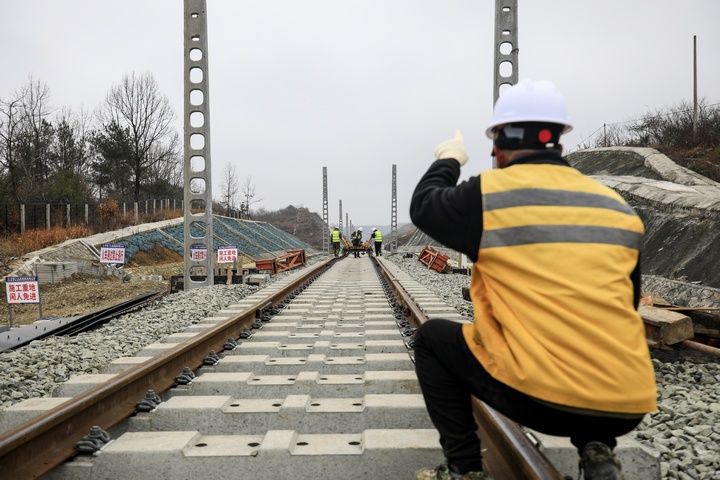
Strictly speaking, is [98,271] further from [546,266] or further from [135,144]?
[135,144]

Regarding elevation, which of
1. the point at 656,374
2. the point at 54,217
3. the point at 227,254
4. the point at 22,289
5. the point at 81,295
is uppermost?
the point at 54,217

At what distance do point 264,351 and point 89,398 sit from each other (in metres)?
2.34

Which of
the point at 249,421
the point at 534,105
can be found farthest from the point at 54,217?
the point at 534,105

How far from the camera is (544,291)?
1848 millimetres

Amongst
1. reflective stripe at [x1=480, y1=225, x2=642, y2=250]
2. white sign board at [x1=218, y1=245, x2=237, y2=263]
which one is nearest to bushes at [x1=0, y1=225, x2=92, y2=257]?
white sign board at [x1=218, y1=245, x2=237, y2=263]

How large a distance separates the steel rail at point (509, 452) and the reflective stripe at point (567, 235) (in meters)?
0.94

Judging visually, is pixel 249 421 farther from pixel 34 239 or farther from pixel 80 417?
pixel 34 239

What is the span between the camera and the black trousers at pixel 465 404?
1.96 m

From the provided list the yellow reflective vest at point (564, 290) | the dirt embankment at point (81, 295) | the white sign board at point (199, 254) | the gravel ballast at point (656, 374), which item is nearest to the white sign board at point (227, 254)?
the white sign board at point (199, 254)

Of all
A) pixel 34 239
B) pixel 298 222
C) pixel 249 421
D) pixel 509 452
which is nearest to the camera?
pixel 509 452

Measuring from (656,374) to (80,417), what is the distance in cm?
404

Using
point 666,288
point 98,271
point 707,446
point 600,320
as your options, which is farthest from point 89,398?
point 98,271

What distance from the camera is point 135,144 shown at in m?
41.4

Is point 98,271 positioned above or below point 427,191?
below
